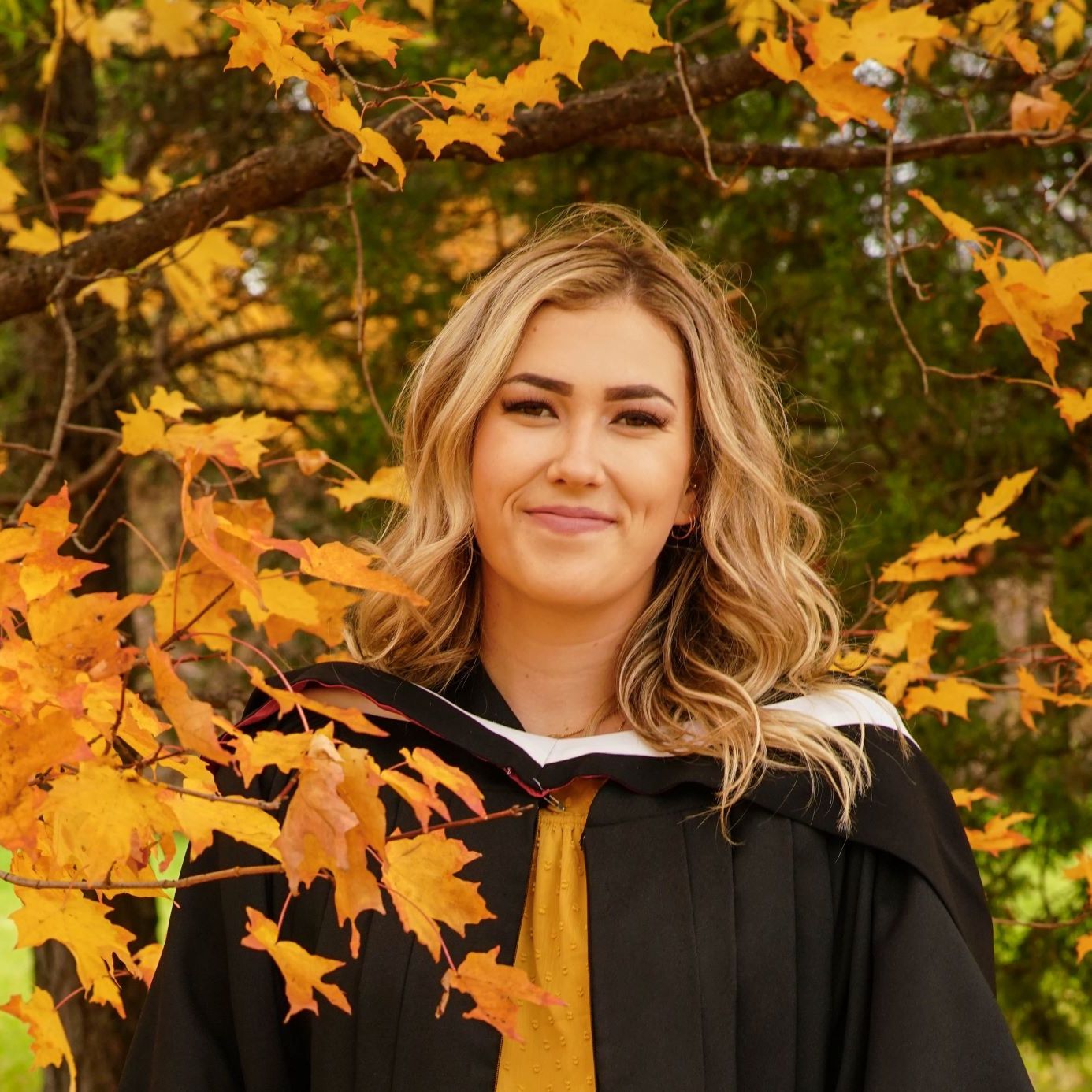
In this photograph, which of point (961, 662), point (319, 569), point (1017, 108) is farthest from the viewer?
point (961, 662)

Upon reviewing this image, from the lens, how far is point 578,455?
2107 millimetres

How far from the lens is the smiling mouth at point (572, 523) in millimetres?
2127

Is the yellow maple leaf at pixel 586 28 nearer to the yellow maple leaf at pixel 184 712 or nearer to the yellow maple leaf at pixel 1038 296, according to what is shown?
the yellow maple leaf at pixel 1038 296

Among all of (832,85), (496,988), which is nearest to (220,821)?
(496,988)

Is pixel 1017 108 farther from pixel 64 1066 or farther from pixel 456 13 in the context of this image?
pixel 64 1066

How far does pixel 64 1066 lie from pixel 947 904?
109 inches

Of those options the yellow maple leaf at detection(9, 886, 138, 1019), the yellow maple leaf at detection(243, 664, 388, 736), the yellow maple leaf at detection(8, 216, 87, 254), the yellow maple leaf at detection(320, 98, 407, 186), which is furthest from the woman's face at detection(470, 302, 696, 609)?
the yellow maple leaf at detection(8, 216, 87, 254)

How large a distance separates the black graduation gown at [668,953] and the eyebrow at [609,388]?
20.0 inches

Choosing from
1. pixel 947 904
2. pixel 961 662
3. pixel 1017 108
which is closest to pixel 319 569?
pixel 947 904

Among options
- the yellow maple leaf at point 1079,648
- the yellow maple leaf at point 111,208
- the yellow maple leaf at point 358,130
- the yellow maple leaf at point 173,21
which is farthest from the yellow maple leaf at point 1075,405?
the yellow maple leaf at point 173,21

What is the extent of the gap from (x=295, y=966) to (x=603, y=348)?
1.03 meters

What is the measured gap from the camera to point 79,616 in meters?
1.65

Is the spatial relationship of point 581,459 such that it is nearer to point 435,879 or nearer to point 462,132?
point 462,132

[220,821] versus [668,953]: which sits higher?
[220,821]
